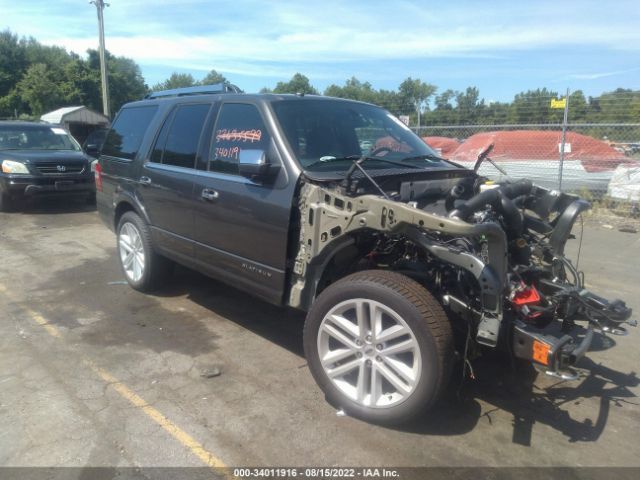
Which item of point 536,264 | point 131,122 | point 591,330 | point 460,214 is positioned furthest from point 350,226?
point 131,122

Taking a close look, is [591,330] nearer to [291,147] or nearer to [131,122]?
[291,147]

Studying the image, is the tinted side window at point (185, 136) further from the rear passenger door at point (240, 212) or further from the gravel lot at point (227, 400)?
the gravel lot at point (227, 400)

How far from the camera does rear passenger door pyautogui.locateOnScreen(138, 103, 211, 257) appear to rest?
442 cm

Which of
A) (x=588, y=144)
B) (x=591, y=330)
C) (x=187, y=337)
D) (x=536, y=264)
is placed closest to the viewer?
(x=591, y=330)

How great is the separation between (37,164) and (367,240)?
9.03 m

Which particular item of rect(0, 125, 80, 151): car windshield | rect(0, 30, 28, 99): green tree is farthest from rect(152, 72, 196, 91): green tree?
rect(0, 125, 80, 151): car windshield

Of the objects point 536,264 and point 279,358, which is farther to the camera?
point 279,358

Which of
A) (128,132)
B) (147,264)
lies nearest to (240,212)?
(147,264)

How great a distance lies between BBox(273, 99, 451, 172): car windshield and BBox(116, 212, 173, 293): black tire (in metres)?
2.05

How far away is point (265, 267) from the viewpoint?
12.3 ft

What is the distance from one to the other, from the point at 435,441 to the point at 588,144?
34.9 ft

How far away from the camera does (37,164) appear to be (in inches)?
397

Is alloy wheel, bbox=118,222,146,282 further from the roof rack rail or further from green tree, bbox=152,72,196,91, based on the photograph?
green tree, bbox=152,72,196,91

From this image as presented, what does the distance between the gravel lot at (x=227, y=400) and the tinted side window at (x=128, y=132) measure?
1.55 meters
